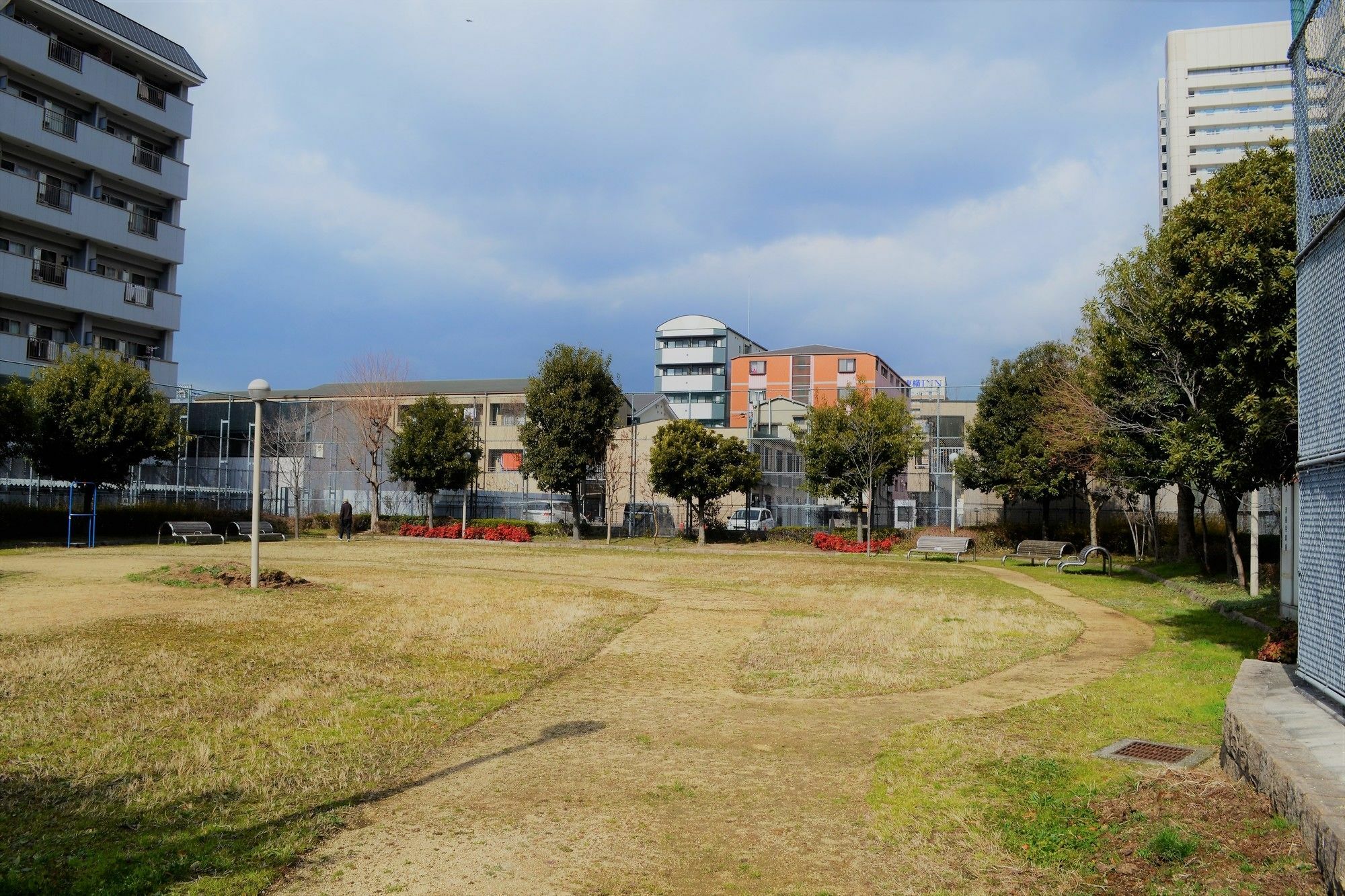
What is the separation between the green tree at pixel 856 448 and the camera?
3045cm

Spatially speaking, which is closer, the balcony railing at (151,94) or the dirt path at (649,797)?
the dirt path at (649,797)

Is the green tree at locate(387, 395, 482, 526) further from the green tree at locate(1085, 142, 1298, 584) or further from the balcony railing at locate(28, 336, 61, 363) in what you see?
the green tree at locate(1085, 142, 1298, 584)

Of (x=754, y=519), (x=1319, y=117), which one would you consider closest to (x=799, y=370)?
(x=754, y=519)

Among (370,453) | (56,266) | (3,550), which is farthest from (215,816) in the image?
(370,453)

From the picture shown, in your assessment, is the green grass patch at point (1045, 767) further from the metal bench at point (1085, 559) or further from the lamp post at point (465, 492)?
the lamp post at point (465, 492)

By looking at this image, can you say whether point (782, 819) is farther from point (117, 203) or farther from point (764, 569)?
point (117, 203)

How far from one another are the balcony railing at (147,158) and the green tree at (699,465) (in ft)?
72.0

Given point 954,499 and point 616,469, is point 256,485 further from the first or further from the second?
point 954,499

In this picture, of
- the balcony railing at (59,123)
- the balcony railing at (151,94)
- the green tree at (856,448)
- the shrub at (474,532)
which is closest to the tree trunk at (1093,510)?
the green tree at (856,448)

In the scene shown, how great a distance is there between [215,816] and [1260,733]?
5.30 metres

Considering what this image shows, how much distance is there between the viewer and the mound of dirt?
14.6m

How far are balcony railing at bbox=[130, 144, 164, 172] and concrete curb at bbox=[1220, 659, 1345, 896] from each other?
127 ft

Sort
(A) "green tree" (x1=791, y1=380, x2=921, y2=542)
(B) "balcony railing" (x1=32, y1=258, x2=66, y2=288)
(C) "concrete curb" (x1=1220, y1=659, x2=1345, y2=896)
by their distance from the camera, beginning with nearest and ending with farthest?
(C) "concrete curb" (x1=1220, y1=659, x2=1345, y2=896), (A) "green tree" (x1=791, y1=380, x2=921, y2=542), (B) "balcony railing" (x1=32, y1=258, x2=66, y2=288)

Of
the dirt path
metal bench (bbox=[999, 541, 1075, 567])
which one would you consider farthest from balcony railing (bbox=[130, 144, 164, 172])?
the dirt path
